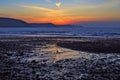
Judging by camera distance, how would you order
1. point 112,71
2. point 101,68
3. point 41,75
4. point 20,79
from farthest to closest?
point 101,68, point 112,71, point 41,75, point 20,79

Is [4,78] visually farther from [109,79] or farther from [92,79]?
[109,79]

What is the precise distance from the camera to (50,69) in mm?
14812

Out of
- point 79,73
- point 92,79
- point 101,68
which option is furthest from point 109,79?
point 101,68

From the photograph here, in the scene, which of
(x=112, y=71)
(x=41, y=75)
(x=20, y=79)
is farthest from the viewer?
(x=112, y=71)

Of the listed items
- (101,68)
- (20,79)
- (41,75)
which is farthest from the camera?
(101,68)

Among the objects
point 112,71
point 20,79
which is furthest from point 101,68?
point 20,79

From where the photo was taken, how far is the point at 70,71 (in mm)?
14062

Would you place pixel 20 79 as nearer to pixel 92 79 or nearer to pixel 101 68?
pixel 92 79

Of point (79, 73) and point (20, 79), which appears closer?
point (20, 79)

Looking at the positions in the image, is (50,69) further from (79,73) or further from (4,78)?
(4,78)

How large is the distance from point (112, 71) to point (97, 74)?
1390mm

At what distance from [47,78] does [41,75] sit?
891 millimetres

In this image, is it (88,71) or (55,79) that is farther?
(88,71)

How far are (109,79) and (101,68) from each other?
3.17 m
